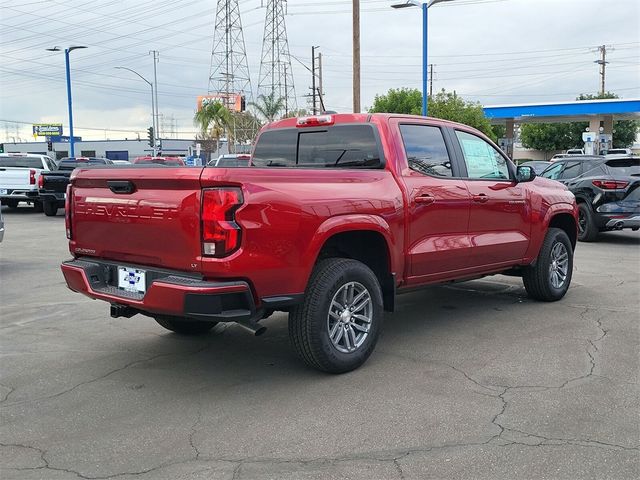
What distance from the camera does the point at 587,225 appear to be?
504 inches

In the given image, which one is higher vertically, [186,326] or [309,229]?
[309,229]

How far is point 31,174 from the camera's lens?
62.0 feet

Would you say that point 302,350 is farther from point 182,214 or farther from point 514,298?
point 514,298

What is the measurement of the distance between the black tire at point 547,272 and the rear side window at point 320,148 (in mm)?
2827

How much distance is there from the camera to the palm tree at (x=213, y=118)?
53.1 meters

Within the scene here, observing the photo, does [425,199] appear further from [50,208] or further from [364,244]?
[50,208]

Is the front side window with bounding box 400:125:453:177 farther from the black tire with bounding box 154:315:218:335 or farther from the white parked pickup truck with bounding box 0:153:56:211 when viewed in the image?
the white parked pickup truck with bounding box 0:153:56:211

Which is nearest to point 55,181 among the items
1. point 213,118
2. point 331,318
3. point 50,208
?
point 50,208

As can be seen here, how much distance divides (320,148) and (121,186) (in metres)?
1.93

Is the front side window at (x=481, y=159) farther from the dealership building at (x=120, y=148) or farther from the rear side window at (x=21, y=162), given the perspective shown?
the dealership building at (x=120, y=148)

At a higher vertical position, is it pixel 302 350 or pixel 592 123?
pixel 592 123

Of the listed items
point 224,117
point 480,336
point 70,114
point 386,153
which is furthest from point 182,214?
point 224,117

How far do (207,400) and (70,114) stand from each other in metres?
36.8

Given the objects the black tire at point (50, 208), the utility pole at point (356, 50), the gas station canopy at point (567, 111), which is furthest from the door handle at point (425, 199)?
the gas station canopy at point (567, 111)
